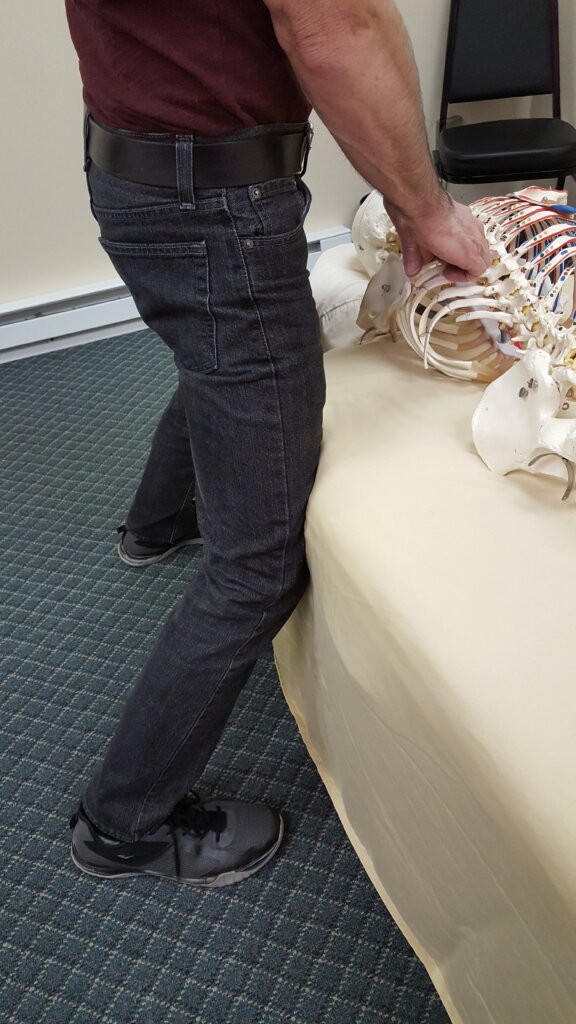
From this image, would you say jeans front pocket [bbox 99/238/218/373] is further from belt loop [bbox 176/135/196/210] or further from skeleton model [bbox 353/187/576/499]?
skeleton model [bbox 353/187/576/499]

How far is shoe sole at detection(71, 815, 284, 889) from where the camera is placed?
1094 mm

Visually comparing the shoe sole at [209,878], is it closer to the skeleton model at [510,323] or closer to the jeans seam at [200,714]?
the jeans seam at [200,714]

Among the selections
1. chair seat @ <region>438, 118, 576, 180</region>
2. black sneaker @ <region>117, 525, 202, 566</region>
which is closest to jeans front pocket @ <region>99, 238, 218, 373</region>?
black sneaker @ <region>117, 525, 202, 566</region>

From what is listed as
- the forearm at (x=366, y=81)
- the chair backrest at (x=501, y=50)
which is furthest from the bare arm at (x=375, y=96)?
the chair backrest at (x=501, y=50)

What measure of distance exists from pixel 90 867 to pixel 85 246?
6.88ft

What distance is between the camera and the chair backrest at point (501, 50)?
250 cm

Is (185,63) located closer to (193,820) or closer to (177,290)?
(177,290)

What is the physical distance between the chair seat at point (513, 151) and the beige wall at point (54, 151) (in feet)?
1.80

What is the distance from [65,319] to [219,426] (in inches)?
77.1

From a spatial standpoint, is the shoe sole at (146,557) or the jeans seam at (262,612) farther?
the shoe sole at (146,557)

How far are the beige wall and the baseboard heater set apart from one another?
63 millimetres

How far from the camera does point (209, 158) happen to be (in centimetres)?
75

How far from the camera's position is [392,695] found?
76 centimetres

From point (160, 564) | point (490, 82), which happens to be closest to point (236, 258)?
point (160, 564)
